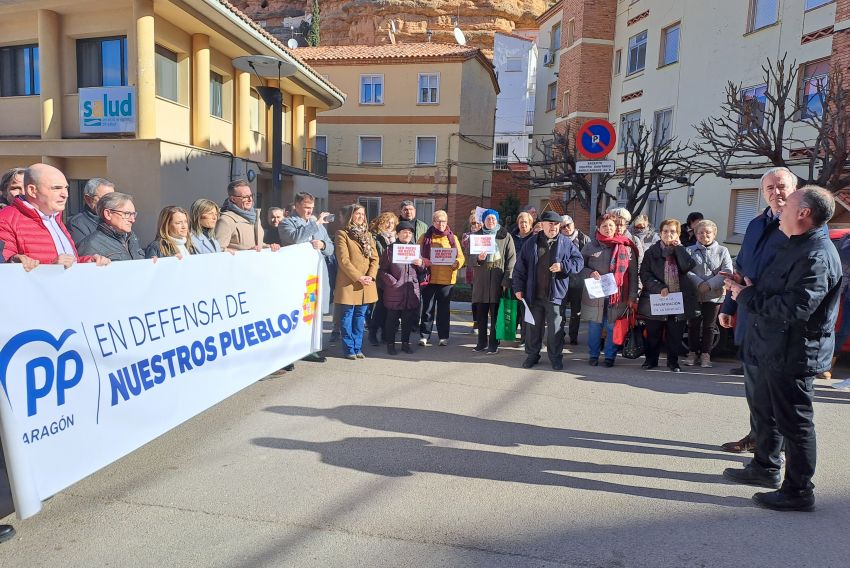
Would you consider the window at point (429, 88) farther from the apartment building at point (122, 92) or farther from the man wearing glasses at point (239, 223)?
the man wearing glasses at point (239, 223)

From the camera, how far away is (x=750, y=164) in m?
17.5

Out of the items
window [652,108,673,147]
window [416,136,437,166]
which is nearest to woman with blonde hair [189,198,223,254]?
window [652,108,673,147]

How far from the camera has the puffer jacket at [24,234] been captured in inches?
146

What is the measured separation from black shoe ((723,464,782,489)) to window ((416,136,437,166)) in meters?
29.3

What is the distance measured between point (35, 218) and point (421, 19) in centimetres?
5490

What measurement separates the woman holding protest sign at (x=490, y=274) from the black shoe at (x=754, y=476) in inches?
158

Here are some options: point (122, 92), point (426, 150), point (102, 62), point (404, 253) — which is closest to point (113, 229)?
point (404, 253)

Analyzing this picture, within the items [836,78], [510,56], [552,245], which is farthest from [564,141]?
[510,56]

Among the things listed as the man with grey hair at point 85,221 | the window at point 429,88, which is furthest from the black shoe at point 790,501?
the window at point 429,88

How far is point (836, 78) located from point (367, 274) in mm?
Answer: 11567

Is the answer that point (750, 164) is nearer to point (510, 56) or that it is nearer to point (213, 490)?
point (213, 490)

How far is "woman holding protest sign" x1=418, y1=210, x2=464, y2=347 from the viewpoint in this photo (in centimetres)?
812

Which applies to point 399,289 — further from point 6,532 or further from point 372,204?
point 372,204

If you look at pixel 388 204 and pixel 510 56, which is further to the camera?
pixel 510 56
